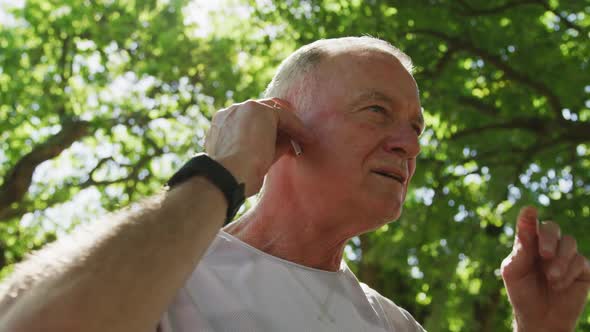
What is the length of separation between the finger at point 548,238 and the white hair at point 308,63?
683 mm

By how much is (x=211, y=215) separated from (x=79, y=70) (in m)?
11.1

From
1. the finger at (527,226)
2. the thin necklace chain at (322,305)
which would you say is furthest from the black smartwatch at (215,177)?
the finger at (527,226)

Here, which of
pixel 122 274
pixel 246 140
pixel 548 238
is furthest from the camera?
pixel 548 238

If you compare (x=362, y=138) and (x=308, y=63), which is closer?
(x=362, y=138)

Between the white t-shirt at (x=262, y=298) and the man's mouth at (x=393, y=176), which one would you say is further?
the man's mouth at (x=393, y=176)

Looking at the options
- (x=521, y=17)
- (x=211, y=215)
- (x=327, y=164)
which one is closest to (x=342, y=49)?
(x=327, y=164)

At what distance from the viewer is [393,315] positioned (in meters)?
2.42

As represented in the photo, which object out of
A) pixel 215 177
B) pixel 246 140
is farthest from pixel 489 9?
pixel 215 177

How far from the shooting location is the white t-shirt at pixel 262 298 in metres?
1.84

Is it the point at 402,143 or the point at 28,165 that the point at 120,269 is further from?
the point at 28,165

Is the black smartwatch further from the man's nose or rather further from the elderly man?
the man's nose

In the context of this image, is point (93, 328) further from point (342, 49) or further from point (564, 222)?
point (564, 222)

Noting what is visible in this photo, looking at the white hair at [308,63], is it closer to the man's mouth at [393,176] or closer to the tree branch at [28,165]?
the man's mouth at [393,176]

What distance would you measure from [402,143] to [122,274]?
1.16 m
